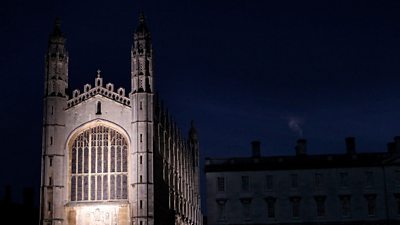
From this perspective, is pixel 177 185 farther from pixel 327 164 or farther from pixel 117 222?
pixel 327 164

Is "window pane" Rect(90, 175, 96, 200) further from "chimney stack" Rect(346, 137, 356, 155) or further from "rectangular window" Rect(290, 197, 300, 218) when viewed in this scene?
"chimney stack" Rect(346, 137, 356, 155)

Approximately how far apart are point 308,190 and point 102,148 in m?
30.8

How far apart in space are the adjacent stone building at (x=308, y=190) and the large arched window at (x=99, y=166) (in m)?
26.5

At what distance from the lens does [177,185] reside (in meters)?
58.8

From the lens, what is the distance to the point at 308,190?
71500 mm

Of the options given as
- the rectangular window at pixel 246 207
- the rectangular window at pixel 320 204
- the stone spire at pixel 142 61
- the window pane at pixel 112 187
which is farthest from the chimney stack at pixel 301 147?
the window pane at pixel 112 187

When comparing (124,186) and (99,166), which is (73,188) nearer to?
(99,166)

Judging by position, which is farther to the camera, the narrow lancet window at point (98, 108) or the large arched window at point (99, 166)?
the narrow lancet window at point (98, 108)

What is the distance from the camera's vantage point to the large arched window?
Result: 4616 centimetres

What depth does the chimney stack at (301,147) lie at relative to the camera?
241 ft

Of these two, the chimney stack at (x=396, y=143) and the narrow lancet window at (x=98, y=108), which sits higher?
the chimney stack at (x=396, y=143)

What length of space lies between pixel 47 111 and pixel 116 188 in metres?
7.15

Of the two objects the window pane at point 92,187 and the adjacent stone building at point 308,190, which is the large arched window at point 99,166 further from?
the adjacent stone building at point 308,190

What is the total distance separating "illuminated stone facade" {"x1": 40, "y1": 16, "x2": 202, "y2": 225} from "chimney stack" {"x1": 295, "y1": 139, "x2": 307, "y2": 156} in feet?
88.5
